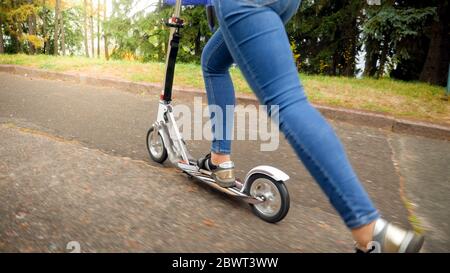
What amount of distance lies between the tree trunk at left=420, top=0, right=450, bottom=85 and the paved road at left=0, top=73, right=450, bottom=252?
5511mm

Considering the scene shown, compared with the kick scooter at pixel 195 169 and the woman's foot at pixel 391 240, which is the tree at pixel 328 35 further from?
the woman's foot at pixel 391 240

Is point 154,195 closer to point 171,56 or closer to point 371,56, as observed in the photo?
point 171,56

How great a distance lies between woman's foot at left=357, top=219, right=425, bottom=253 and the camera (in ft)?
4.07

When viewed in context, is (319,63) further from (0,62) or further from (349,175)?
(349,175)

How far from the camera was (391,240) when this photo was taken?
48.8 inches

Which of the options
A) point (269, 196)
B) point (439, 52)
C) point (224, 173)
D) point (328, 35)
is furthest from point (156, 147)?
point (328, 35)

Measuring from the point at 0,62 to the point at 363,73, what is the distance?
990 centimetres

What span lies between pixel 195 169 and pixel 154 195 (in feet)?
1.11

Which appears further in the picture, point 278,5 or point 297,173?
point 297,173

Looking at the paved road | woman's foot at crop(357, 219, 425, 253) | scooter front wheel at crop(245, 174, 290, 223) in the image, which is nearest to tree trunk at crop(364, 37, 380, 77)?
the paved road

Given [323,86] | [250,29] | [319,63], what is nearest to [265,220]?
[250,29]

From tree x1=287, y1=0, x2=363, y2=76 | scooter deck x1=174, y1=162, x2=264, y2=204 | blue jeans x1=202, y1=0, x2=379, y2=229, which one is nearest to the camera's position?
blue jeans x1=202, y1=0, x2=379, y2=229

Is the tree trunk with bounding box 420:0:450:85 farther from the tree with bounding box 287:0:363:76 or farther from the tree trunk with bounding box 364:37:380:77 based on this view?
the tree with bounding box 287:0:363:76
